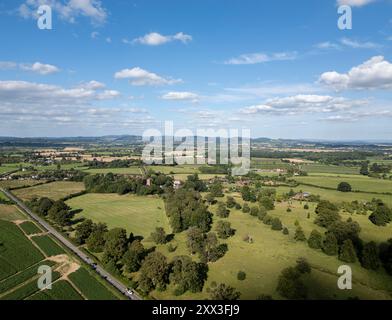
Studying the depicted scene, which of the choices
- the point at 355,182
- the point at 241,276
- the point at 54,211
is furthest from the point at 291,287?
the point at 355,182

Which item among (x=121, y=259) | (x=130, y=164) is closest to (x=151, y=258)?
(x=121, y=259)

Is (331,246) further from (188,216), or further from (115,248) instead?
(115,248)

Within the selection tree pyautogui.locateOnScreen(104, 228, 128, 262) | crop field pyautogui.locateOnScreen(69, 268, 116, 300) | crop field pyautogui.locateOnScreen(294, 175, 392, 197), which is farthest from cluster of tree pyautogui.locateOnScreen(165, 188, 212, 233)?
crop field pyautogui.locateOnScreen(294, 175, 392, 197)

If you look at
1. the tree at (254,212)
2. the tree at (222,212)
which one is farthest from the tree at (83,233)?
the tree at (254,212)

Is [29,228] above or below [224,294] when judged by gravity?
above

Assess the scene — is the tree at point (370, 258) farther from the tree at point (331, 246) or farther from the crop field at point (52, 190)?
the crop field at point (52, 190)

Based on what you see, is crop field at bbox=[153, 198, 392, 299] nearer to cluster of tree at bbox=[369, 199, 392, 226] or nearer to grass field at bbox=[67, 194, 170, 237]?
cluster of tree at bbox=[369, 199, 392, 226]

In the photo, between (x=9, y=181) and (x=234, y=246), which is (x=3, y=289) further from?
(x=9, y=181)
